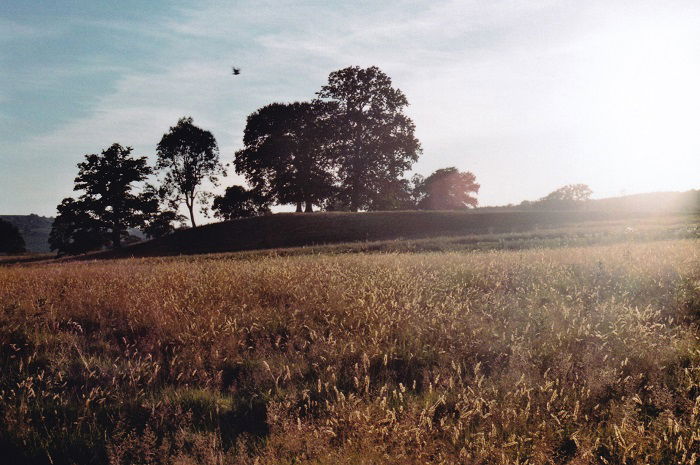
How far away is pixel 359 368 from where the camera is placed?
472 cm

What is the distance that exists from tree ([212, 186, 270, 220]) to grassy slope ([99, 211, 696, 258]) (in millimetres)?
9680

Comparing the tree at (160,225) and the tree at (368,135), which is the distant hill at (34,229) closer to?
the tree at (160,225)

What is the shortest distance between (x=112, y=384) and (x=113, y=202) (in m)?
42.1

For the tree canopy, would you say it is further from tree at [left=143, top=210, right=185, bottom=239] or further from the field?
the field

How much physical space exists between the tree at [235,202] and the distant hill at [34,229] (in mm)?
61250

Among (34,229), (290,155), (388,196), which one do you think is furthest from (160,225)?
(34,229)

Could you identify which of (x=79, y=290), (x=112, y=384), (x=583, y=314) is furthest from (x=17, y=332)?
(x=583, y=314)

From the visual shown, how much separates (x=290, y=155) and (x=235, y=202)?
319 inches

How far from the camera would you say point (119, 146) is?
42031 millimetres

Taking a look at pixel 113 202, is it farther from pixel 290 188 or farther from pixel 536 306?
pixel 536 306

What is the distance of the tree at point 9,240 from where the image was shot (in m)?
64.9

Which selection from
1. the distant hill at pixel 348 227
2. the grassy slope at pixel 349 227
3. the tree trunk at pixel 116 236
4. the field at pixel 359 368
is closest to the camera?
the field at pixel 359 368

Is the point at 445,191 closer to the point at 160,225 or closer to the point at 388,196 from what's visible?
the point at 388,196

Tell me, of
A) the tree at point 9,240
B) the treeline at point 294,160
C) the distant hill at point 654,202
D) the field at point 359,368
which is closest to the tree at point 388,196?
the treeline at point 294,160
